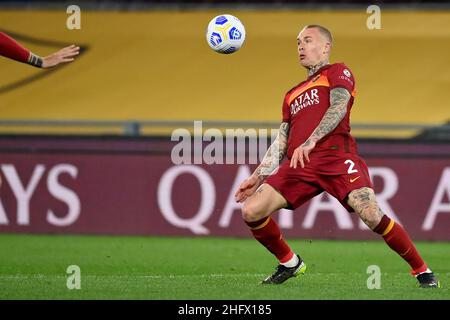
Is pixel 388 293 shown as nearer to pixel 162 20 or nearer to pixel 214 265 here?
pixel 214 265

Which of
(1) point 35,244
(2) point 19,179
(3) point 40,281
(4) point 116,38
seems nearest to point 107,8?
(4) point 116,38

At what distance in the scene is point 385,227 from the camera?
8.53 meters

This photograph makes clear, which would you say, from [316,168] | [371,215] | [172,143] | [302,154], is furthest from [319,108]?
[172,143]

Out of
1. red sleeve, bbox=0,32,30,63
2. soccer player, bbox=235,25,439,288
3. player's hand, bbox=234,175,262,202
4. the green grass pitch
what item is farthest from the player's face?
red sleeve, bbox=0,32,30,63

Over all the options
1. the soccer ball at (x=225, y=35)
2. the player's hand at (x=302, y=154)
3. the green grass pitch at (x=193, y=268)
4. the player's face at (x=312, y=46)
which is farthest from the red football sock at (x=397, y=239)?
the soccer ball at (x=225, y=35)

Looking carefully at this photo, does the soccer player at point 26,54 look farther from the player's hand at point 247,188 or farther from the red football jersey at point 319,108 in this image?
the red football jersey at point 319,108

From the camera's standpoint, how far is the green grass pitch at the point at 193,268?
8.18 meters

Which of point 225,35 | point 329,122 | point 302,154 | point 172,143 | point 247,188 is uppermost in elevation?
point 225,35

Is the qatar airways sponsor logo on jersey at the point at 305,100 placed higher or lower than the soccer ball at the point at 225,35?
lower

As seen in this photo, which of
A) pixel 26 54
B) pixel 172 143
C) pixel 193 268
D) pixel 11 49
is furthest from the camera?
pixel 172 143

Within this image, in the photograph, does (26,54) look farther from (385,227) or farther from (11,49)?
(385,227)

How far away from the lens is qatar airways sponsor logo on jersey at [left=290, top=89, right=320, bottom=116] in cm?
884

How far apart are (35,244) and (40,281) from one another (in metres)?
4.31

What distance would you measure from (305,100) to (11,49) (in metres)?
2.31
